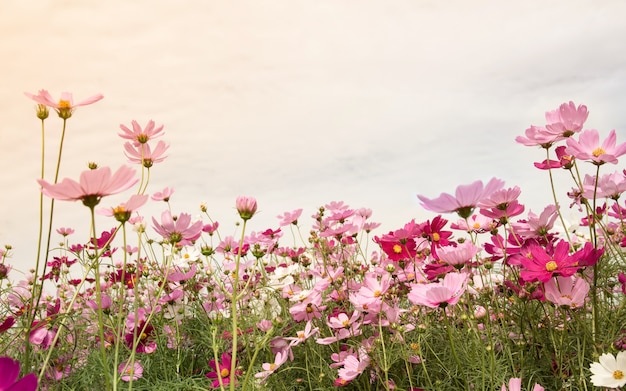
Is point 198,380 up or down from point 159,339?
down

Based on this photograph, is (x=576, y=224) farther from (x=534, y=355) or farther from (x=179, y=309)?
(x=179, y=309)

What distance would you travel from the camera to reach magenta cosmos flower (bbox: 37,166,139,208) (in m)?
0.75

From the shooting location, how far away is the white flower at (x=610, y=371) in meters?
0.95

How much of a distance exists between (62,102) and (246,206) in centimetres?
40

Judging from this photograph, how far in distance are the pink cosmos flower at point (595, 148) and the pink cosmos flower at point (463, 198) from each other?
34cm

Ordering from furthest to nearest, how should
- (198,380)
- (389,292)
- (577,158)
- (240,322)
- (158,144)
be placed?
(240,322) → (198,380) → (389,292) → (158,144) → (577,158)

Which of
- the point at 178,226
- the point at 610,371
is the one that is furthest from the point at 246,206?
the point at 610,371

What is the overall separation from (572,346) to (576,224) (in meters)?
0.88

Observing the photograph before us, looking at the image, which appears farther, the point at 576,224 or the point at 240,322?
the point at 576,224

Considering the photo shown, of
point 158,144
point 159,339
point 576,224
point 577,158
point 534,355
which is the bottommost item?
point 534,355

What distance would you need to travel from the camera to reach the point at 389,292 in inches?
59.8

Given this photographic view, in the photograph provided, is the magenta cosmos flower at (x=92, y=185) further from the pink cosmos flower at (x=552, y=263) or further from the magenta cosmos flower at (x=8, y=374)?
the pink cosmos flower at (x=552, y=263)

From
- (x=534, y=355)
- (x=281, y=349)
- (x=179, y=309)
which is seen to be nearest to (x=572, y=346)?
(x=534, y=355)

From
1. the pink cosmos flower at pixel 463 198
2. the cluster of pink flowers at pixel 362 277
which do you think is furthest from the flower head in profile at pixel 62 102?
the pink cosmos flower at pixel 463 198
